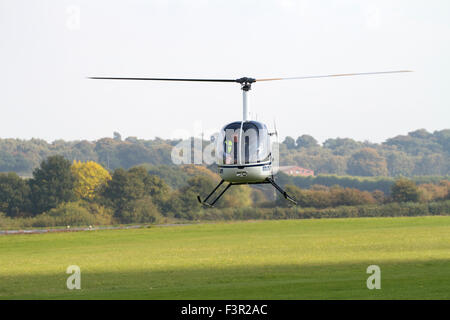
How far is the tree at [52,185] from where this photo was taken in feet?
404

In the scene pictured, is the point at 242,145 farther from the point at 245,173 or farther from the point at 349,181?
the point at 349,181

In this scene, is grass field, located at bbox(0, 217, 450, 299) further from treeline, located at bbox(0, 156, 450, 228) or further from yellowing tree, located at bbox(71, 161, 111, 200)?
yellowing tree, located at bbox(71, 161, 111, 200)

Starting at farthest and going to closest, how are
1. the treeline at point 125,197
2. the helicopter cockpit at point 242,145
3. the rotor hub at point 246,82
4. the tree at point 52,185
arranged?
1. the tree at point 52,185
2. the treeline at point 125,197
3. the rotor hub at point 246,82
4. the helicopter cockpit at point 242,145

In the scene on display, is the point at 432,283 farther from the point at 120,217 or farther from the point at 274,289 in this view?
the point at 120,217

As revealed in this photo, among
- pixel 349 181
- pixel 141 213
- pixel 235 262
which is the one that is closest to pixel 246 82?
pixel 235 262

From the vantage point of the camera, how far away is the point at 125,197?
127125 mm

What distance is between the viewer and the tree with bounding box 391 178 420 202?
121188 mm

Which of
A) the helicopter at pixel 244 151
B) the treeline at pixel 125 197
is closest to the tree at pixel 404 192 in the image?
the treeline at pixel 125 197

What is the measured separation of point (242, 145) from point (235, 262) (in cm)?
1955

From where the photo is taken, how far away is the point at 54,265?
52.7 metres

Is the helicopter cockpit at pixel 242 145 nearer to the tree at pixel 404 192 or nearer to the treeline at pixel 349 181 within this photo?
the tree at pixel 404 192

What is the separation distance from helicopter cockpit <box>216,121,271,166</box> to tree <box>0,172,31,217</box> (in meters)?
94.1
